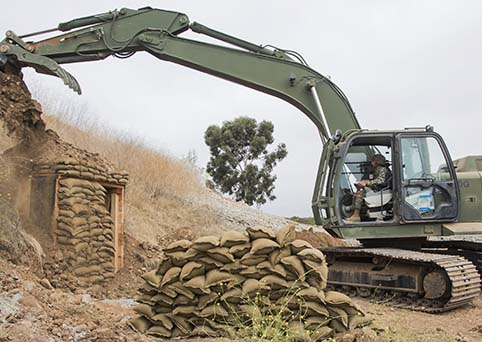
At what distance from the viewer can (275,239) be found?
5418mm

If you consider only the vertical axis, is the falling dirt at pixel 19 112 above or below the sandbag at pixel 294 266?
above

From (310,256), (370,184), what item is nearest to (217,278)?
(310,256)

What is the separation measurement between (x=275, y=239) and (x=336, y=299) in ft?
2.59

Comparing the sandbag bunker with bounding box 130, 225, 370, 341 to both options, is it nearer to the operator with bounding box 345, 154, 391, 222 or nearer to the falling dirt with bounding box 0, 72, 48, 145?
the operator with bounding box 345, 154, 391, 222

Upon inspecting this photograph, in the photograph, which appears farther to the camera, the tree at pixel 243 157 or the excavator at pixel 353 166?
the tree at pixel 243 157

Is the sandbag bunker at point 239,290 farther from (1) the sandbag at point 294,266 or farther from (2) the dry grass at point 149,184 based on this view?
(2) the dry grass at point 149,184

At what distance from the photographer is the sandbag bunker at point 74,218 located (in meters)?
8.08

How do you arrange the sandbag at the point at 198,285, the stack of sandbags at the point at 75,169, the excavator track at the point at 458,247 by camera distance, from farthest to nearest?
the excavator track at the point at 458,247, the stack of sandbags at the point at 75,169, the sandbag at the point at 198,285

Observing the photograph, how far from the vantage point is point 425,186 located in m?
→ 7.93

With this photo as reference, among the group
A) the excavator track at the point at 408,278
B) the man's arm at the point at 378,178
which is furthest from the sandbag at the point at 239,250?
the man's arm at the point at 378,178

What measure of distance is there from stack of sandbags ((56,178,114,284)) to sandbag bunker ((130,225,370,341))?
2.96 metres

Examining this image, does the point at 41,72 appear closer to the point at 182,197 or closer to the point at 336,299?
the point at 336,299

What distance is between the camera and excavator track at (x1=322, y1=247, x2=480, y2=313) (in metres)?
7.13

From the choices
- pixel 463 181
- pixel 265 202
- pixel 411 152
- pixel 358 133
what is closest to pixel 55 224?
pixel 358 133
